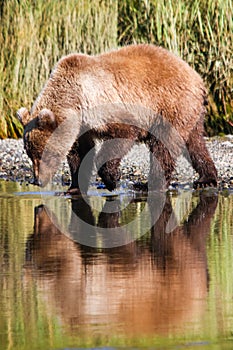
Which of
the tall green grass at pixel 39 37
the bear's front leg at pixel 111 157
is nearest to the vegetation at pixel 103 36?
the tall green grass at pixel 39 37

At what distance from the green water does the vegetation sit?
6355 millimetres

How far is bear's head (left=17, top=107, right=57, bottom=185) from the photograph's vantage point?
9352 millimetres

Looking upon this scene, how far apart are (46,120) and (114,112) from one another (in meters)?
0.81

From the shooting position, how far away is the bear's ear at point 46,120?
365 inches

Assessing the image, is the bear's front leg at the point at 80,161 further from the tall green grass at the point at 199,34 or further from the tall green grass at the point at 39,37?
the tall green grass at the point at 199,34

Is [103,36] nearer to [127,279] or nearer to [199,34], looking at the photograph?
[199,34]

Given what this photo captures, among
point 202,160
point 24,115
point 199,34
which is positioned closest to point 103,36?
point 199,34

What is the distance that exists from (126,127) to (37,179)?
1040 mm

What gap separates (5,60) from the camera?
50.0 feet

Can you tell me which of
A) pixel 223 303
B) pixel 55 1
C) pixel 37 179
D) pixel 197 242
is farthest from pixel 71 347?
pixel 55 1

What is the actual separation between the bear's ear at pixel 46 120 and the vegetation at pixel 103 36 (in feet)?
18.8

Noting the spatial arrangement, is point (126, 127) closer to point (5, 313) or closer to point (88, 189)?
point (88, 189)

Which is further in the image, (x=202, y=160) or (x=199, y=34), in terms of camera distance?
(x=199, y=34)

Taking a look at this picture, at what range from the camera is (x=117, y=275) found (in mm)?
5695
